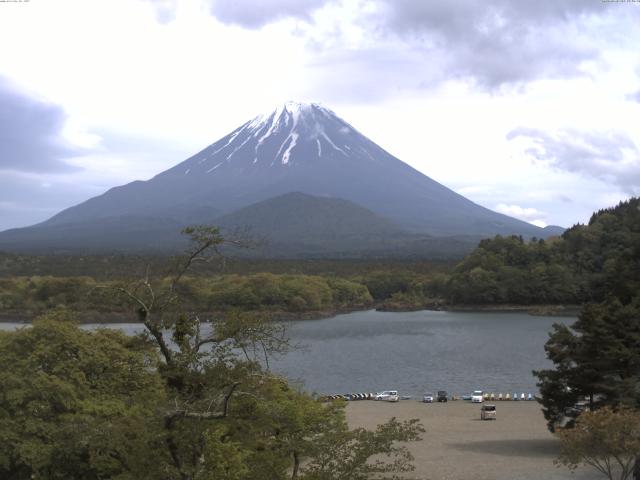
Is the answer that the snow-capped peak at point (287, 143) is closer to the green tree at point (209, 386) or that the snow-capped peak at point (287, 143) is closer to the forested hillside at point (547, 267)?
the forested hillside at point (547, 267)

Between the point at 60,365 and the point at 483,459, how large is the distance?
304 inches

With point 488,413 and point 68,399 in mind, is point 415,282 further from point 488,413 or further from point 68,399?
point 68,399

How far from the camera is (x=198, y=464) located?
18.8 feet

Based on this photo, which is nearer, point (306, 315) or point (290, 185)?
point (306, 315)

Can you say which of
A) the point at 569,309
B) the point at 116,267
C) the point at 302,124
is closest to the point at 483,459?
the point at 569,309

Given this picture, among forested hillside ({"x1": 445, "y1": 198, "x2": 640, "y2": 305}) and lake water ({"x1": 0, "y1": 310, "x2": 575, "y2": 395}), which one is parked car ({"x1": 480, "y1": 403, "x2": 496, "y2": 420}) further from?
forested hillside ({"x1": 445, "y1": 198, "x2": 640, "y2": 305})

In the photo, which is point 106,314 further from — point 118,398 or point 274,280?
point 118,398

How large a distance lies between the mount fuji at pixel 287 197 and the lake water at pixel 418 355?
70756 mm

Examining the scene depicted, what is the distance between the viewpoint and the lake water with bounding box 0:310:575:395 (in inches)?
957

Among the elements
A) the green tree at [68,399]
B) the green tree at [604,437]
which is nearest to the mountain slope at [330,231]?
the green tree at [68,399]

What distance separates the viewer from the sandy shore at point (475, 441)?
12.1 metres

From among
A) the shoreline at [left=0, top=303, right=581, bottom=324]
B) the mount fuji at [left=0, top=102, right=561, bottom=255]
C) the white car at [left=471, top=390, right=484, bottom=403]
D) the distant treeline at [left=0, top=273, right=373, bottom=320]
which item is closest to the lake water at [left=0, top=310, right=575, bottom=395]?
the white car at [left=471, top=390, right=484, bottom=403]

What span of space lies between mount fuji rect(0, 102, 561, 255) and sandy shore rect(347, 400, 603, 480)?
3713 inches

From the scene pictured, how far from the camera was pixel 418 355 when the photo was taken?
30.8 metres
